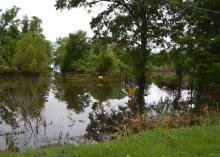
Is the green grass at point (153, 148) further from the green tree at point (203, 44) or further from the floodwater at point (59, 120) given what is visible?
the green tree at point (203, 44)

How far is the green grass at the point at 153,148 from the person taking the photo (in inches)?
376

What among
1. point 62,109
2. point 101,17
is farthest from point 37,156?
point 101,17

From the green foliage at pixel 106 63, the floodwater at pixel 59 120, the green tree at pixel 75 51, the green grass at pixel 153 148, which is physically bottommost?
the floodwater at pixel 59 120

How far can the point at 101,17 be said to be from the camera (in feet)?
125

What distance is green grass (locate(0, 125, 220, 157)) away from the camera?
31.3ft

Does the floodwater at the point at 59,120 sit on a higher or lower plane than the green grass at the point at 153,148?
lower

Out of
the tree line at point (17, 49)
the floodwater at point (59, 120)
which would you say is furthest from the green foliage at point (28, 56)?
the floodwater at point (59, 120)

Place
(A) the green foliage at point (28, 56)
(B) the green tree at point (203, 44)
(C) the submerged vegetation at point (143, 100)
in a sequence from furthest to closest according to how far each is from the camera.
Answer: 1. (A) the green foliage at point (28, 56)
2. (B) the green tree at point (203, 44)
3. (C) the submerged vegetation at point (143, 100)

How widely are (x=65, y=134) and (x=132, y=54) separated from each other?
21.6 meters

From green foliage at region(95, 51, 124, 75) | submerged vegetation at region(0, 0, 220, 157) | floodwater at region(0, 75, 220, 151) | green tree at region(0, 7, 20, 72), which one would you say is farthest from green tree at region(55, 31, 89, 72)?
floodwater at region(0, 75, 220, 151)

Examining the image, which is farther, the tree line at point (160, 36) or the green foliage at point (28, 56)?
the green foliage at point (28, 56)

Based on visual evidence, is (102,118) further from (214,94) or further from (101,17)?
(101,17)

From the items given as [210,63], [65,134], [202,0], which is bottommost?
[65,134]

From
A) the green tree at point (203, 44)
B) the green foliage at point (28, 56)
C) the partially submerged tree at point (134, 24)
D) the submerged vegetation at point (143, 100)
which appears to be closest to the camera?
the submerged vegetation at point (143, 100)
